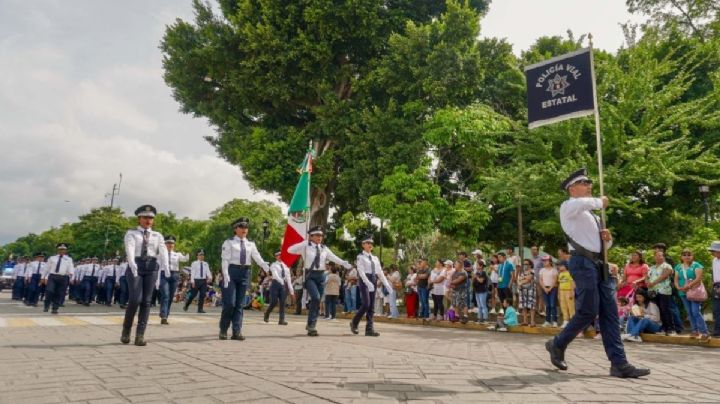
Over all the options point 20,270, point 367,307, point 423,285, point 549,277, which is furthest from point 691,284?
point 20,270

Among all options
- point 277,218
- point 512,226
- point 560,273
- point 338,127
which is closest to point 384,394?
point 560,273

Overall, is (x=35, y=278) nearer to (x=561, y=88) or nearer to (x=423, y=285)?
(x=423, y=285)

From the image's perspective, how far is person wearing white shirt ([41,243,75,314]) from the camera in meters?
15.1

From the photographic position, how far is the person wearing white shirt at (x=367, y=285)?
9.71 meters

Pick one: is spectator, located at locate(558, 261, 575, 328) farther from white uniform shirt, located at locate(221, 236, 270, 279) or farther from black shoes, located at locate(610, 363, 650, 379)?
white uniform shirt, located at locate(221, 236, 270, 279)

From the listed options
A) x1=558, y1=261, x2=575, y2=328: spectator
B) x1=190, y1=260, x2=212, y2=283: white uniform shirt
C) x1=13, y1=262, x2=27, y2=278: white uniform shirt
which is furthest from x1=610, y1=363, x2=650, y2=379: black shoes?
x1=13, y1=262, x2=27, y2=278: white uniform shirt

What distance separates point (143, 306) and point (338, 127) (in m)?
15.1

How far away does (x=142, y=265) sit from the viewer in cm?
756

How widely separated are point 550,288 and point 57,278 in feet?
45.1

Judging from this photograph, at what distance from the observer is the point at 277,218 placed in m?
57.8

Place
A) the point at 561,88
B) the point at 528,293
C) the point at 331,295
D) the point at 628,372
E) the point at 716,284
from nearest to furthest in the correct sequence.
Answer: the point at 628,372, the point at 561,88, the point at 716,284, the point at 528,293, the point at 331,295

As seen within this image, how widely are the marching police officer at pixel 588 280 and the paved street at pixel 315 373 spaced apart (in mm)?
306

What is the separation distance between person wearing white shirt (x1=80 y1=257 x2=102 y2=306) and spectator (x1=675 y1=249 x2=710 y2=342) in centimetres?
1976

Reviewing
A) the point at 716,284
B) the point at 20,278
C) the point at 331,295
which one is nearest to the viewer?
the point at 716,284
